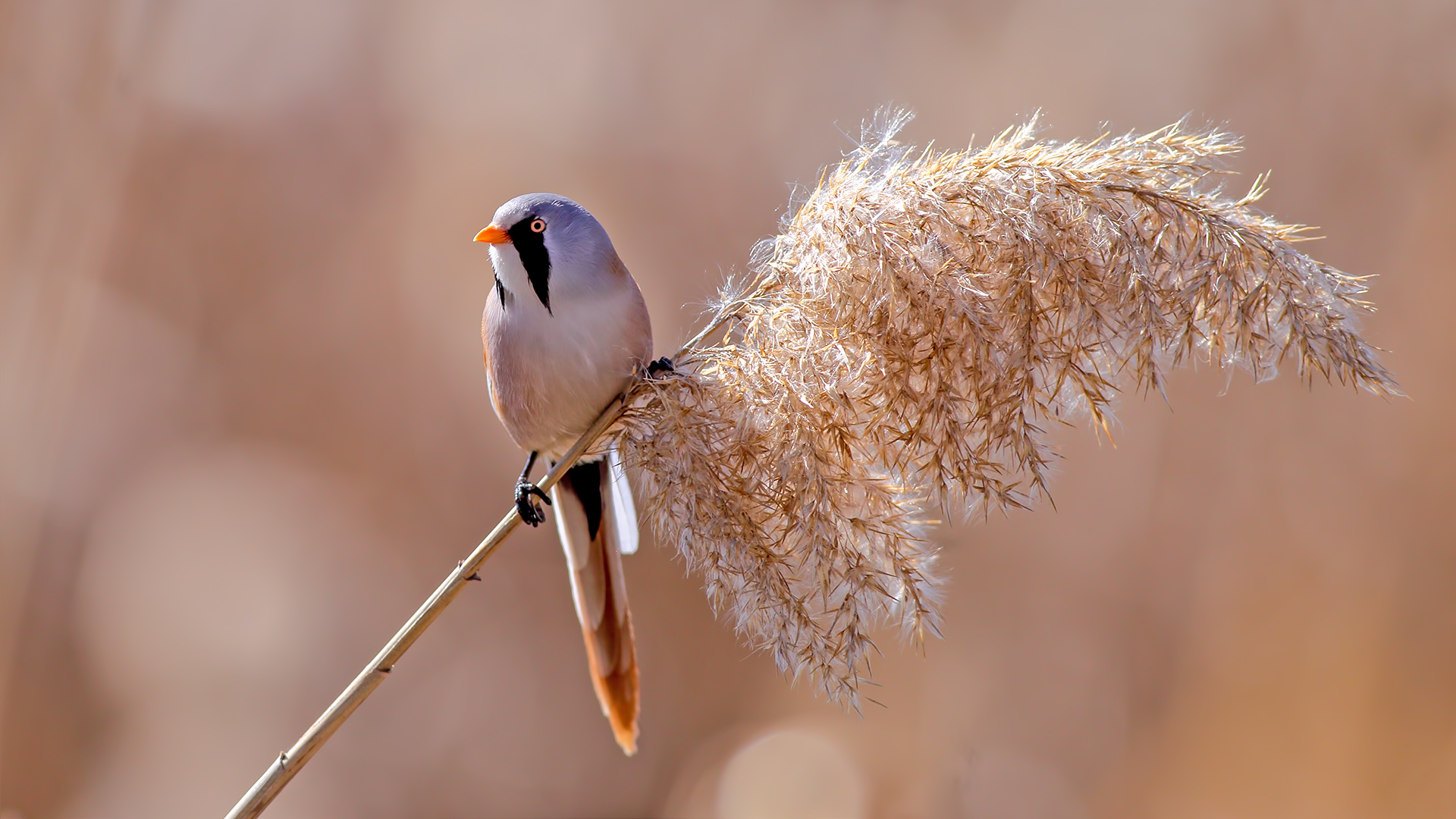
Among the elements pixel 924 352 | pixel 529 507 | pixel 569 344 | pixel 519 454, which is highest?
pixel 924 352

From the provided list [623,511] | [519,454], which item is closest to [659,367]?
[623,511]

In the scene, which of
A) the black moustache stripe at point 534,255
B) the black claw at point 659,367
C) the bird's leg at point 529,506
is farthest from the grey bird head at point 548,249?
the bird's leg at point 529,506

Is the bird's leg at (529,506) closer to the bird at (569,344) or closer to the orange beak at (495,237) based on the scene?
A: the bird at (569,344)

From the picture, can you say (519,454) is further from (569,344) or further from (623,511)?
(569,344)

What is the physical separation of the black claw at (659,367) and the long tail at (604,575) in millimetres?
259

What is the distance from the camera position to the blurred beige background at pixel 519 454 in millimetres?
2057

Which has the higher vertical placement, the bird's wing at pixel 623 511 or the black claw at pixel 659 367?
the black claw at pixel 659 367

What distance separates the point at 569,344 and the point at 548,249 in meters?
0.16

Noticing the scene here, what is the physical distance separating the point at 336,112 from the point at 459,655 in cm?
178

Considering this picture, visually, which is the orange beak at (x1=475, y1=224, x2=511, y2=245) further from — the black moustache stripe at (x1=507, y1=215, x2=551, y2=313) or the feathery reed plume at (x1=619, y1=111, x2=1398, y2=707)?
the feathery reed plume at (x1=619, y1=111, x2=1398, y2=707)

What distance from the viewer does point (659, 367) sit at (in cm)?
127

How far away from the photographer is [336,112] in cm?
265

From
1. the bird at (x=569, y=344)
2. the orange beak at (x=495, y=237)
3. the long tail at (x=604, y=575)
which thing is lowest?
the long tail at (x=604, y=575)

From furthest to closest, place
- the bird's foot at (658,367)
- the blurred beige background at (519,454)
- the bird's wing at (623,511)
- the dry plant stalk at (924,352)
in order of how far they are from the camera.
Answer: the blurred beige background at (519,454) → the bird's wing at (623,511) → the bird's foot at (658,367) → the dry plant stalk at (924,352)
